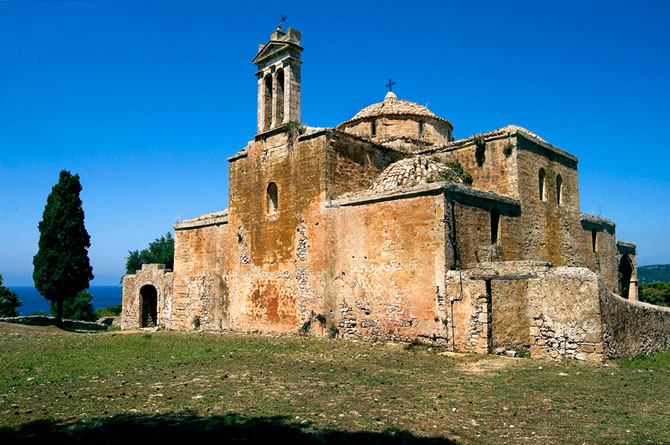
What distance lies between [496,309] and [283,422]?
8.13 m

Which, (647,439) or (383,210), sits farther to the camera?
(383,210)

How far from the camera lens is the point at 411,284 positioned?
46.8ft

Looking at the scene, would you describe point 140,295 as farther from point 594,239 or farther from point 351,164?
point 594,239

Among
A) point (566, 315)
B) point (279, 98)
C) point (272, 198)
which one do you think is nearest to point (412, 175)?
point (272, 198)

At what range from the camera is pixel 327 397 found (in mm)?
7820

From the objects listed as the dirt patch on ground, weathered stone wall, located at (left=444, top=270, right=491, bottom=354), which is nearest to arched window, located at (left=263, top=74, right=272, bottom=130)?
weathered stone wall, located at (left=444, top=270, right=491, bottom=354)

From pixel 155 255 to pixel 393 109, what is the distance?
115 ft

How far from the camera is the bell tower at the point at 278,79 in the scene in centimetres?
1877

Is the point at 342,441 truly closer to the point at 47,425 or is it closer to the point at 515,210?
the point at 47,425

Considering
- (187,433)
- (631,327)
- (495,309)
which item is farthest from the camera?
(495,309)

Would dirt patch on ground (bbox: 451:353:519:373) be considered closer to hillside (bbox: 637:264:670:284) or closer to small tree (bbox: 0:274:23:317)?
small tree (bbox: 0:274:23:317)

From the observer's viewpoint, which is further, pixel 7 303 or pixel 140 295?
pixel 7 303

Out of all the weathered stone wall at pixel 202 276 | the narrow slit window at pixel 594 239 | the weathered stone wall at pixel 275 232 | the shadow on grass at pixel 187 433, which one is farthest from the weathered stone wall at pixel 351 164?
the shadow on grass at pixel 187 433

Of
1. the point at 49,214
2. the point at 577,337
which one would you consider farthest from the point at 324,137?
the point at 49,214
